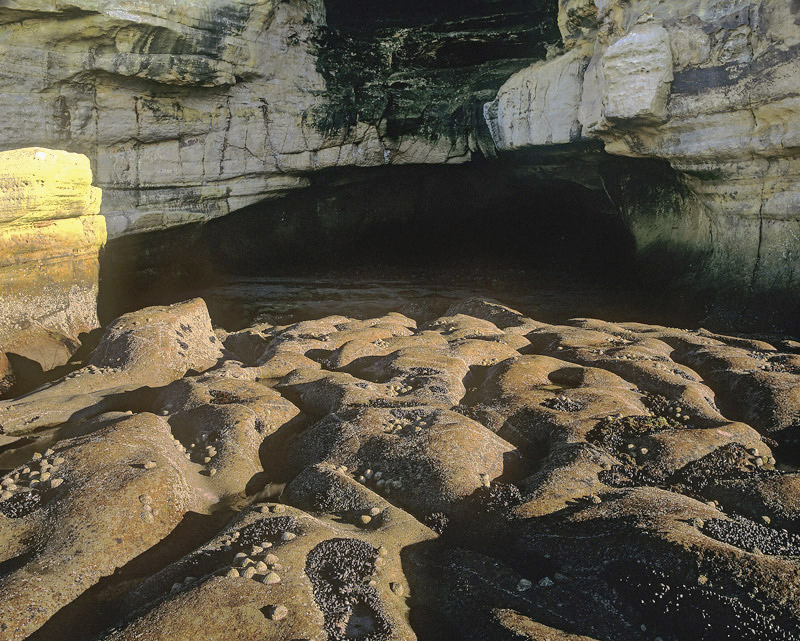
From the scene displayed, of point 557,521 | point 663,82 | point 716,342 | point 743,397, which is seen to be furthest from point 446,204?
point 557,521

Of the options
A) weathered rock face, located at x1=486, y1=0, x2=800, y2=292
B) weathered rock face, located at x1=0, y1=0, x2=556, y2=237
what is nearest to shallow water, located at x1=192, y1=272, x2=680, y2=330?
weathered rock face, located at x1=486, y1=0, x2=800, y2=292

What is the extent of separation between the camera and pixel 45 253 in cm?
680

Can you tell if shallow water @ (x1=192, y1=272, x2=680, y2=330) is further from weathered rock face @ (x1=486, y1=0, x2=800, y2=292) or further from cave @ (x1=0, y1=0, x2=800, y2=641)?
weathered rock face @ (x1=486, y1=0, x2=800, y2=292)

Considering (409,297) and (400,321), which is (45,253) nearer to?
(400,321)

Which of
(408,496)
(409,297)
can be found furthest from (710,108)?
(408,496)

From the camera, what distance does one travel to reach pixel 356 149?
1054 centimetres

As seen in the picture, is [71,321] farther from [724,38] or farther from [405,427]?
[724,38]

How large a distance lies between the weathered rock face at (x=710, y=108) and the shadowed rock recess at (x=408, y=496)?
2.27 metres

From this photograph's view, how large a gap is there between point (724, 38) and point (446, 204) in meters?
5.66

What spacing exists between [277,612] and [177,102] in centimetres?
855

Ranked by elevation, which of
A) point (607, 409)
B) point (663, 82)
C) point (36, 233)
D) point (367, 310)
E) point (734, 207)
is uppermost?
point (663, 82)

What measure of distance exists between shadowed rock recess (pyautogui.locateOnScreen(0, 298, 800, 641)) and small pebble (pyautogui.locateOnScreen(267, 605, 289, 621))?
14 mm

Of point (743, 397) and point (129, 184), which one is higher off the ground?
point (129, 184)

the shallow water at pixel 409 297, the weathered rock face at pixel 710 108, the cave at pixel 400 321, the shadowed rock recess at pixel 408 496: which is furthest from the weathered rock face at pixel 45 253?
the weathered rock face at pixel 710 108
